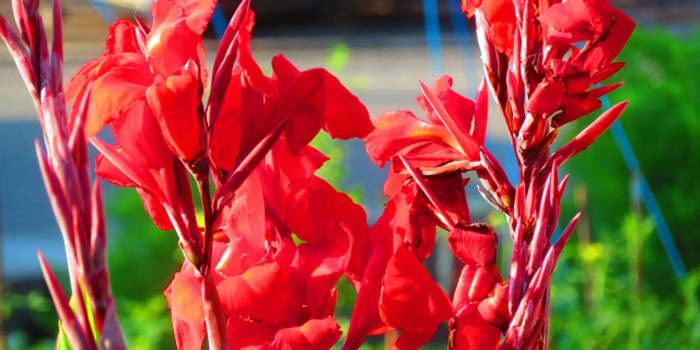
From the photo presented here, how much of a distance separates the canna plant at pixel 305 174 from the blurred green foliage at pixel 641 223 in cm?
130

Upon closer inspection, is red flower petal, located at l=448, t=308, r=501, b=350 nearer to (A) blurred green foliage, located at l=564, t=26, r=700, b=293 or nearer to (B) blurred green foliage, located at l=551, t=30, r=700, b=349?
(B) blurred green foliage, located at l=551, t=30, r=700, b=349

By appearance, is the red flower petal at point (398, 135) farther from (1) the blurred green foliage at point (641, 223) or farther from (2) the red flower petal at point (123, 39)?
(1) the blurred green foliage at point (641, 223)

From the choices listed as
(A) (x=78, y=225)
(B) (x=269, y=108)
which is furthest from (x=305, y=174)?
(A) (x=78, y=225)

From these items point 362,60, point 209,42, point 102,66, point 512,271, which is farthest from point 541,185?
point 209,42

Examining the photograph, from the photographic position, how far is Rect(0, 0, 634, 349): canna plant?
30 cm

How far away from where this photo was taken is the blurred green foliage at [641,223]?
1654 mm

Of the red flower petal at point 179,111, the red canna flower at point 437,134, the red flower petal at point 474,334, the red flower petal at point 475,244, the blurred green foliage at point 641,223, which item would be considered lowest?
the blurred green foliage at point 641,223

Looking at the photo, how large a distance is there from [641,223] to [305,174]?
1.60m

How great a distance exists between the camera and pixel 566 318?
1.75 metres

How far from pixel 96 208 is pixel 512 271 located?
0.19 m

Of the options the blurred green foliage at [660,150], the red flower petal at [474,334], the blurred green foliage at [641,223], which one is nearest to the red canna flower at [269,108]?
the red flower petal at [474,334]

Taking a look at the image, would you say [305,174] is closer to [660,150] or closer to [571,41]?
[571,41]

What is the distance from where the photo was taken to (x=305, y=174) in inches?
15.5

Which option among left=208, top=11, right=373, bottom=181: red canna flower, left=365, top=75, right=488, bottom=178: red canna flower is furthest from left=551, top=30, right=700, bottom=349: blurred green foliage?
left=208, top=11, right=373, bottom=181: red canna flower
